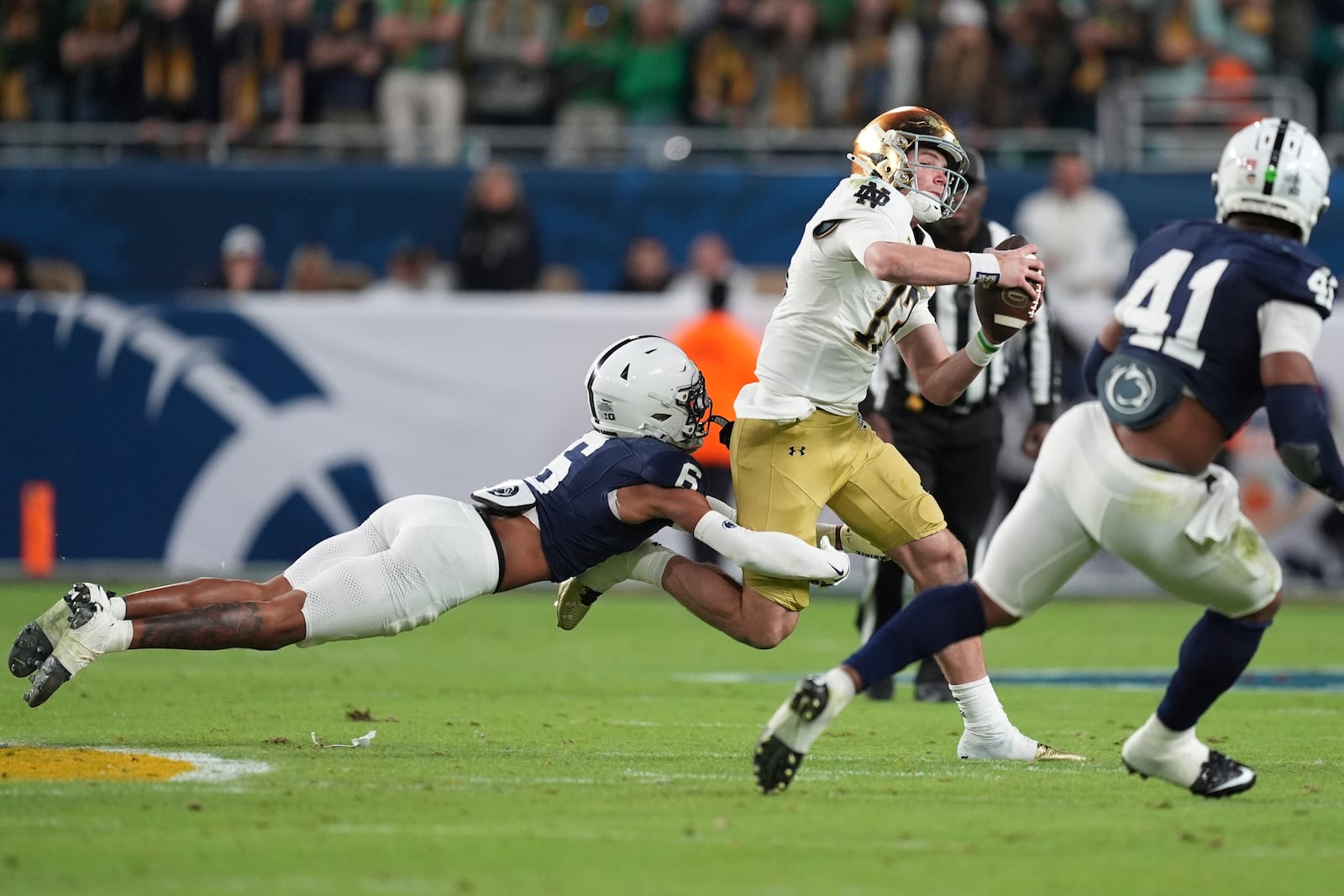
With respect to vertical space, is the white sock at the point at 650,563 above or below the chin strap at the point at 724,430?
below

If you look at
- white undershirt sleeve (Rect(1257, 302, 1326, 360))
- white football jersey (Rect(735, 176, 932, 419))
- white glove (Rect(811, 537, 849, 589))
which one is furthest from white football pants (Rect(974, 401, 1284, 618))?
white football jersey (Rect(735, 176, 932, 419))

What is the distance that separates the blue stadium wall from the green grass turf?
5.36 metres

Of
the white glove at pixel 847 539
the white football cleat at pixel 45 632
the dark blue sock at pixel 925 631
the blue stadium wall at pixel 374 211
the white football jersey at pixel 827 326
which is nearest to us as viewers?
the dark blue sock at pixel 925 631

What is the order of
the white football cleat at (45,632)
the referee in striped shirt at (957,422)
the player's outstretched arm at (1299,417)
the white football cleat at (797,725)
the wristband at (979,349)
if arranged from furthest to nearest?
the referee in striped shirt at (957,422)
the wristband at (979,349)
the white football cleat at (45,632)
the white football cleat at (797,725)
the player's outstretched arm at (1299,417)

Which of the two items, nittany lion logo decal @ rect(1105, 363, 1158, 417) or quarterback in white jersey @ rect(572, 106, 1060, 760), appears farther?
quarterback in white jersey @ rect(572, 106, 1060, 760)

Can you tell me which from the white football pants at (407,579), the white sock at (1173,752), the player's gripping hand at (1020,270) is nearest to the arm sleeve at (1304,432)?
the white sock at (1173,752)

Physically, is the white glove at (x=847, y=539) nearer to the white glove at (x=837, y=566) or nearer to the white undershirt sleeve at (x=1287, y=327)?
the white glove at (x=837, y=566)

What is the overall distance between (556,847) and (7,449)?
852 cm

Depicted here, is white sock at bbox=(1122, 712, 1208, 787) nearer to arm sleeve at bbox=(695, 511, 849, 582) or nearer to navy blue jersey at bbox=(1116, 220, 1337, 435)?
navy blue jersey at bbox=(1116, 220, 1337, 435)

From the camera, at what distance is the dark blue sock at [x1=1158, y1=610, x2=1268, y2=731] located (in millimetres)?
4859

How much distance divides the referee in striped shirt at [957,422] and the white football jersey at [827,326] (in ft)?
4.65

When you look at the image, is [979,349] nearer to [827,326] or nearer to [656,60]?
[827,326]

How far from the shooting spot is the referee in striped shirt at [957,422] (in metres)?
7.45

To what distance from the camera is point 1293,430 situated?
457 cm
